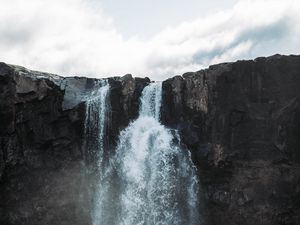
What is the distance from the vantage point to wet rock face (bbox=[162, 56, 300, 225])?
151 feet

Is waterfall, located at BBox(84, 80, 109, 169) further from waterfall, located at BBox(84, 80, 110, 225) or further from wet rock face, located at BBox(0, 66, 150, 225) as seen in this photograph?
wet rock face, located at BBox(0, 66, 150, 225)

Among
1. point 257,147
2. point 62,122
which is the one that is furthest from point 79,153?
point 257,147

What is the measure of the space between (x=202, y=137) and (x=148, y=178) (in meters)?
6.23

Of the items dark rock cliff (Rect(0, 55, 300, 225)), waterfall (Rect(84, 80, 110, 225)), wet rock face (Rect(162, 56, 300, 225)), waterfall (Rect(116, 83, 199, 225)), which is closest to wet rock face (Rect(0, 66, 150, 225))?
dark rock cliff (Rect(0, 55, 300, 225))

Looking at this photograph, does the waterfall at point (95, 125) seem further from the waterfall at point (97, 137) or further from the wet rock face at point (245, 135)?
the wet rock face at point (245, 135)

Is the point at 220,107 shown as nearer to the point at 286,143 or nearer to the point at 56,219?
the point at 286,143

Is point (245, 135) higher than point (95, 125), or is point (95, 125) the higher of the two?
point (95, 125)

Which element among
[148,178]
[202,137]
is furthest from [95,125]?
[202,137]

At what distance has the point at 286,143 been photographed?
150 feet

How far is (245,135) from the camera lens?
47.0 m

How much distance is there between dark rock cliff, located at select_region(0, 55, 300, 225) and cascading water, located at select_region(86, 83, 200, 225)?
1.03 meters

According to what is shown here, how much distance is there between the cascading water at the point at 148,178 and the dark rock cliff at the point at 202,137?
3.37ft

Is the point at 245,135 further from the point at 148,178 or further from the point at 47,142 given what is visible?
the point at 47,142

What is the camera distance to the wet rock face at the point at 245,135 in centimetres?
4612
